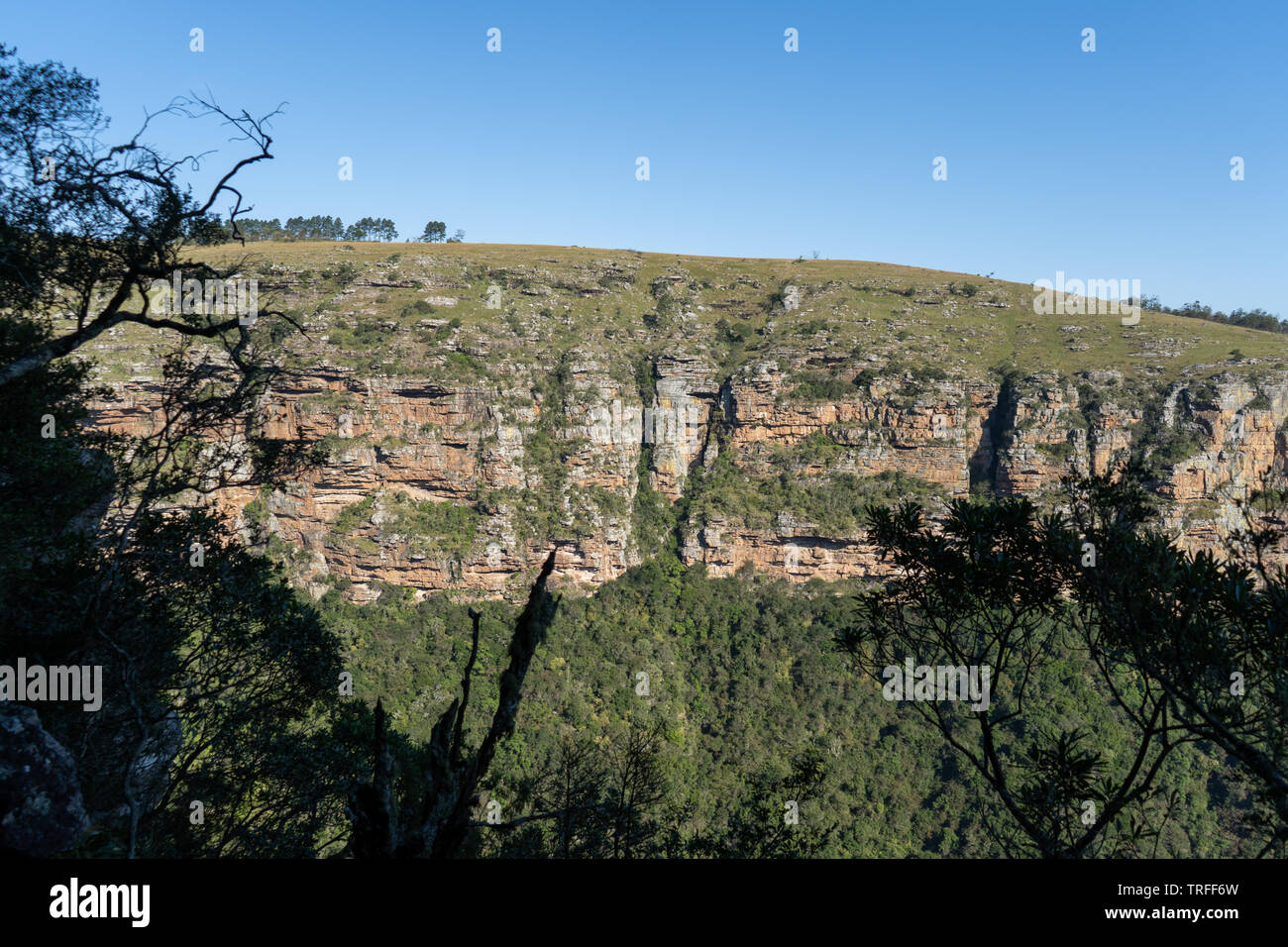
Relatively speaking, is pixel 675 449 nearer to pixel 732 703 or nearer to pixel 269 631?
pixel 732 703

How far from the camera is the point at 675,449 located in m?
73.4

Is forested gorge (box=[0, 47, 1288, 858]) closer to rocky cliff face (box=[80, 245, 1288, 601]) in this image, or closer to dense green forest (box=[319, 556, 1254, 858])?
dense green forest (box=[319, 556, 1254, 858])

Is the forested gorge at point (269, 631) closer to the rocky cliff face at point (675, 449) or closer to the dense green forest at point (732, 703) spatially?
the dense green forest at point (732, 703)

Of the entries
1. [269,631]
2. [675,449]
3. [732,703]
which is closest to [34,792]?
[269,631]

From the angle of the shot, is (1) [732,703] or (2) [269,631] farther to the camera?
(1) [732,703]

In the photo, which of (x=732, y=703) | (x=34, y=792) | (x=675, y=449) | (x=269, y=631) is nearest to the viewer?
(x=34, y=792)

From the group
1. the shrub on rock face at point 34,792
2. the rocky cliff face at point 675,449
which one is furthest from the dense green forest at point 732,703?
the shrub on rock face at point 34,792

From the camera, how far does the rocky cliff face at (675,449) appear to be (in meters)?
54.6

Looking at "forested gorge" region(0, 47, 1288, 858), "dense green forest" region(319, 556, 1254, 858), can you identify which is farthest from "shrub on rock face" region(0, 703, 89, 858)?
"dense green forest" region(319, 556, 1254, 858)

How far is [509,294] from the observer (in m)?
79.6
